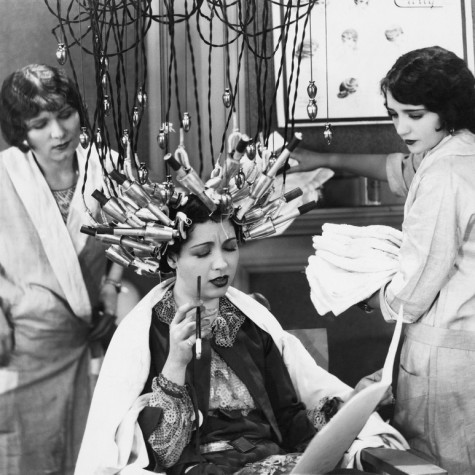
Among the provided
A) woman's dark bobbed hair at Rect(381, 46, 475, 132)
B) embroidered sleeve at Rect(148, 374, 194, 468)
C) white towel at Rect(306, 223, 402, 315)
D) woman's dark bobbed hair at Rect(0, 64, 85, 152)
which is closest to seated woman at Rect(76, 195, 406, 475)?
embroidered sleeve at Rect(148, 374, 194, 468)

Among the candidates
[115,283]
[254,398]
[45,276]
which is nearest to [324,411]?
[254,398]

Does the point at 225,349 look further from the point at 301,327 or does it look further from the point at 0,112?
the point at 0,112

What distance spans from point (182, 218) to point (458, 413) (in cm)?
107

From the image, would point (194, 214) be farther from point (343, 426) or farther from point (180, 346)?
point (343, 426)

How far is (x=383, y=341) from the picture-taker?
365 centimetres

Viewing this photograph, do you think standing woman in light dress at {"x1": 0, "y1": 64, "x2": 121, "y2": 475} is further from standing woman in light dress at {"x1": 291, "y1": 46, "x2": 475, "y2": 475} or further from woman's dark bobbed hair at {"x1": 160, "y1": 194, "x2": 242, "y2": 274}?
standing woman in light dress at {"x1": 291, "y1": 46, "x2": 475, "y2": 475}

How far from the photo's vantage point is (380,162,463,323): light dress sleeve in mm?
2818

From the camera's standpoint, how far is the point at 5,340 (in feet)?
11.2

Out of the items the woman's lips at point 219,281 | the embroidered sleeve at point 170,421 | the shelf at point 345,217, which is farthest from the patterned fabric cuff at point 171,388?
the shelf at point 345,217

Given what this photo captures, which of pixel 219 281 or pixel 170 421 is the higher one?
pixel 219 281

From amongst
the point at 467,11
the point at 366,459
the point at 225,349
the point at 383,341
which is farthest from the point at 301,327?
the point at 467,11

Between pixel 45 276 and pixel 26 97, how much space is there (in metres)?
0.66

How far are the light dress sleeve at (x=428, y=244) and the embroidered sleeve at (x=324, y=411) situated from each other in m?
0.34

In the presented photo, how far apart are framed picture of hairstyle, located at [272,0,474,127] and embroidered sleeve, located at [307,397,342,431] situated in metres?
1.19
